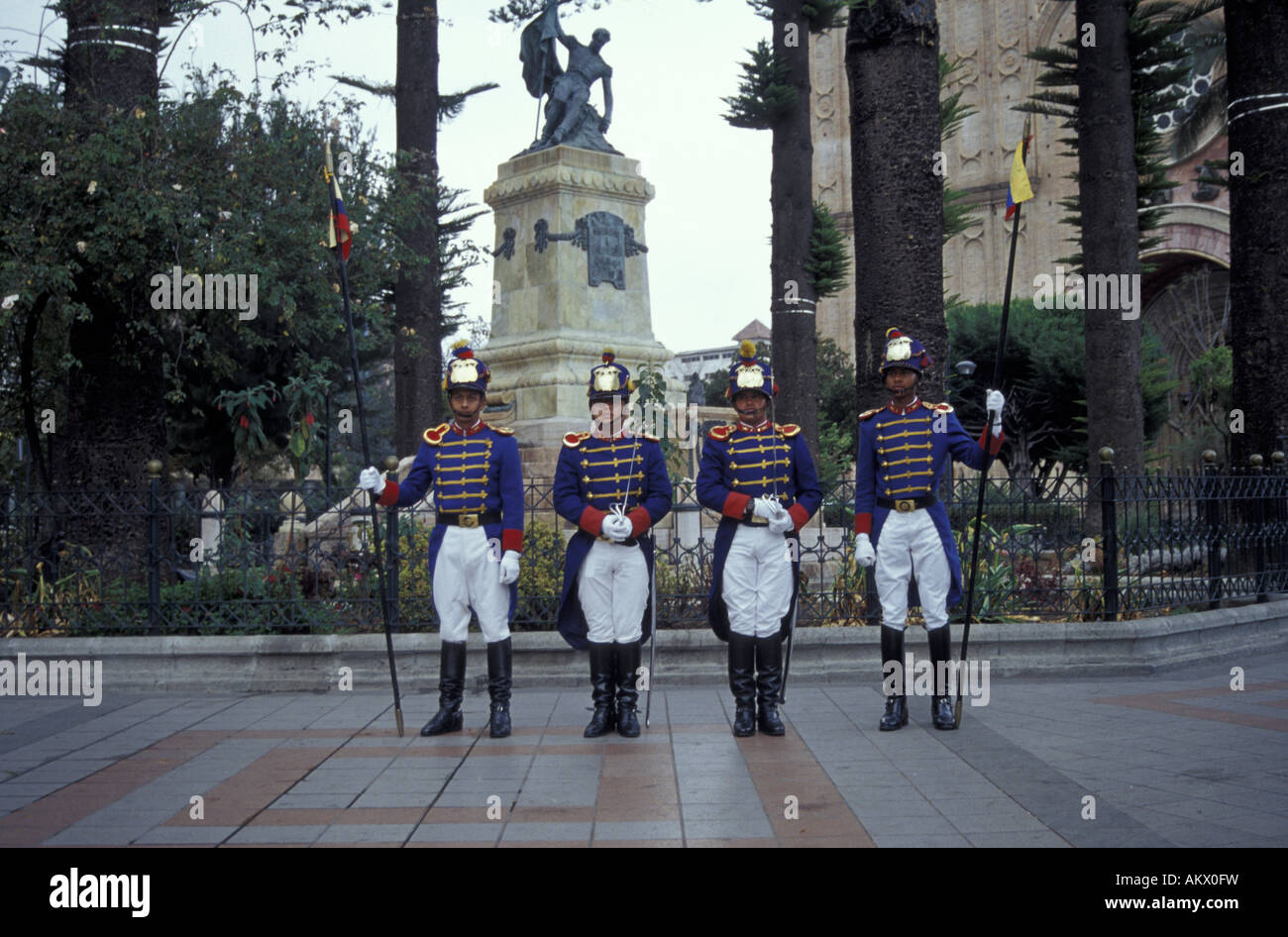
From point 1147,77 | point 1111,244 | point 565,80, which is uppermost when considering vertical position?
point 1147,77

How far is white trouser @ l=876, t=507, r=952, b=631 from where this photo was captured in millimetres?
7543

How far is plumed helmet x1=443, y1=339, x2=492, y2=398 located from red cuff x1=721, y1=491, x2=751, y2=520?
1.60m

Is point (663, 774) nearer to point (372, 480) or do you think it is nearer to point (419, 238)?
point (372, 480)

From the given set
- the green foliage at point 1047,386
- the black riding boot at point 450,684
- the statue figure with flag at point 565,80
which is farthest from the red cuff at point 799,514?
the green foliage at point 1047,386

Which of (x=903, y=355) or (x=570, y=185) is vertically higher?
(x=570, y=185)

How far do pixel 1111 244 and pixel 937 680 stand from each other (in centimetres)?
1061

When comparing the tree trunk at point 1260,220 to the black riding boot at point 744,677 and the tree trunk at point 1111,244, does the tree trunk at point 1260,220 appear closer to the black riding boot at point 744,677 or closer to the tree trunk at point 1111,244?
the tree trunk at point 1111,244

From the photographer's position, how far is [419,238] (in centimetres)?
1784

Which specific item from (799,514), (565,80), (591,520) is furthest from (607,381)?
(565,80)

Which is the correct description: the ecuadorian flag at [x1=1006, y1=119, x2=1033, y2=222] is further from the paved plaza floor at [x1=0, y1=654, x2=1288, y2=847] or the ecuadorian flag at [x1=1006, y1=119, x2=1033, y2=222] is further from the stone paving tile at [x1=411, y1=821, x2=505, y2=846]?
the stone paving tile at [x1=411, y1=821, x2=505, y2=846]

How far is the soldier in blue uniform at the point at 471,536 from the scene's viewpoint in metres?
7.52

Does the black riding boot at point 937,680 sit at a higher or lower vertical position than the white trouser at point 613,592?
lower

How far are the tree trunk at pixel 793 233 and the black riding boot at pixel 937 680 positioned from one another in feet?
35.4
